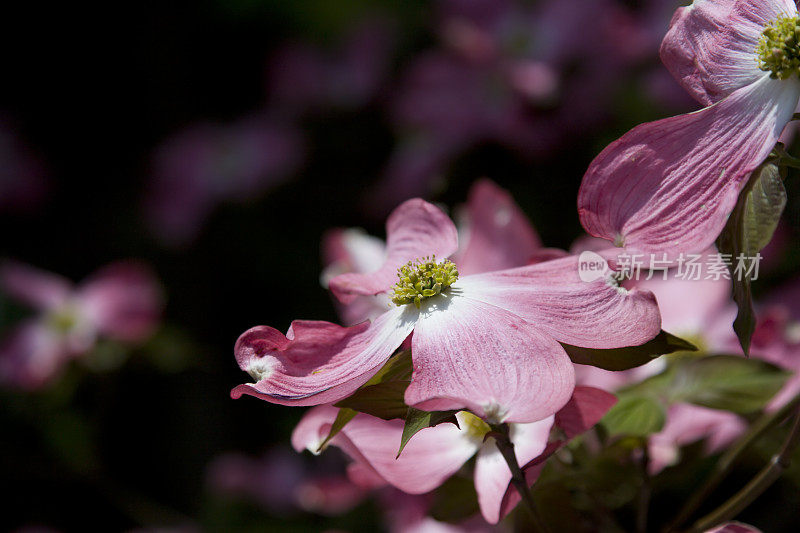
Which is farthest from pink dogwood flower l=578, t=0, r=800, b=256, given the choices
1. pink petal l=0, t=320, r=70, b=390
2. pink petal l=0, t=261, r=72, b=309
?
pink petal l=0, t=261, r=72, b=309

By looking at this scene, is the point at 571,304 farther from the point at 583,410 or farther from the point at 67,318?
the point at 67,318

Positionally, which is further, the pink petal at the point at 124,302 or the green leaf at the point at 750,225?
the pink petal at the point at 124,302

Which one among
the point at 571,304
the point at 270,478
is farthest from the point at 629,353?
the point at 270,478

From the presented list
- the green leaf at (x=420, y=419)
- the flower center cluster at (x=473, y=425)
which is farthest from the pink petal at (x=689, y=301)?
the green leaf at (x=420, y=419)

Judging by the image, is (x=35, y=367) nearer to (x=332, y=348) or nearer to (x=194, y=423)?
(x=194, y=423)

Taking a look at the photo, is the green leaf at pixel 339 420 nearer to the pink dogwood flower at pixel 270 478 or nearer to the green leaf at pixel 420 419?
the green leaf at pixel 420 419

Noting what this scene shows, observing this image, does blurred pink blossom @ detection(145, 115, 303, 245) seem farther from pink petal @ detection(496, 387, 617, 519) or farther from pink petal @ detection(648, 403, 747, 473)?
pink petal @ detection(496, 387, 617, 519)

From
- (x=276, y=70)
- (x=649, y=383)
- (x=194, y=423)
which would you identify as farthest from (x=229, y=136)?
(x=649, y=383)

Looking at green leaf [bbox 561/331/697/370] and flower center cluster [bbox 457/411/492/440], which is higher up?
flower center cluster [bbox 457/411/492/440]
